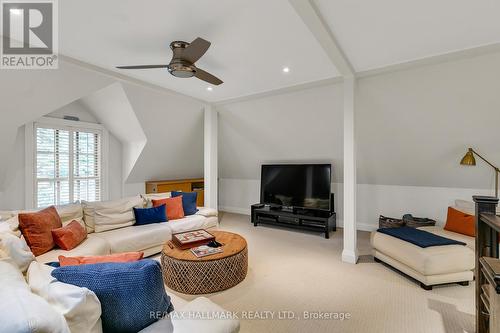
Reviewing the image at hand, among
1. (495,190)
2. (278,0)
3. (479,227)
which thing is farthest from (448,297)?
(278,0)

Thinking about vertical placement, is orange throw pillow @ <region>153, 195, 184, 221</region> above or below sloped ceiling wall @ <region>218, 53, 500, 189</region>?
below

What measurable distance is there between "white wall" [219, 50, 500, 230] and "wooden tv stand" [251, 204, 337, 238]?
81cm

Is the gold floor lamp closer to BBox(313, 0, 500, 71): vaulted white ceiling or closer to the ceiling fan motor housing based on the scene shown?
BBox(313, 0, 500, 71): vaulted white ceiling

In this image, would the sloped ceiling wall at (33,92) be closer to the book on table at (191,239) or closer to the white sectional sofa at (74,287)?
the white sectional sofa at (74,287)

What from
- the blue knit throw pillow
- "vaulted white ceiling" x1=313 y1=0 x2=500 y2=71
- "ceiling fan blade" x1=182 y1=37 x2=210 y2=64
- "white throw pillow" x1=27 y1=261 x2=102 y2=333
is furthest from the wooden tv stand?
"white throw pillow" x1=27 y1=261 x2=102 y2=333

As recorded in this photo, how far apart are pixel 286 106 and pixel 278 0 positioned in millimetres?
2600

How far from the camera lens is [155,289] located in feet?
3.98

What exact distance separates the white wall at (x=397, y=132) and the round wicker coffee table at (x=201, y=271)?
9.50ft

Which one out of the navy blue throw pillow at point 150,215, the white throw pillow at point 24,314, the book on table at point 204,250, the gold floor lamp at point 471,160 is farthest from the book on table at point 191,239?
the gold floor lamp at point 471,160

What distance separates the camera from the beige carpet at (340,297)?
6.98 feet

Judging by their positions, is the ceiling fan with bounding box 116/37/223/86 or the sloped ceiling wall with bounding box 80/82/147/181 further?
the sloped ceiling wall with bounding box 80/82/147/181

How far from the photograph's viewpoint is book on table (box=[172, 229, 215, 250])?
2.89m

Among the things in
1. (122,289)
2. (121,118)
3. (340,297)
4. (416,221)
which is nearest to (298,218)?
(416,221)

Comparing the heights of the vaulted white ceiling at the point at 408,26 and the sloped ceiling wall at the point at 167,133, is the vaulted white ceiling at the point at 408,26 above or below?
above
